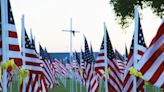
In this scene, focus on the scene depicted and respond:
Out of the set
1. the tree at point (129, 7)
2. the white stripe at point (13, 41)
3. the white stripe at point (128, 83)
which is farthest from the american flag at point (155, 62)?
the tree at point (129, 7)

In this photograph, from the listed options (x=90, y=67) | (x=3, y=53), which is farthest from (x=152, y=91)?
(x=3, y=53)

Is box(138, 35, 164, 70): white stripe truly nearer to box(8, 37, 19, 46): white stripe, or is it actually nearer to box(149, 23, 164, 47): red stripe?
box(149, 23, 164, 47): red stripe

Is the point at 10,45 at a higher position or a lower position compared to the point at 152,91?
higher

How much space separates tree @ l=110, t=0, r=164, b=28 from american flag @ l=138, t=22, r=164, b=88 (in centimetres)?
2117

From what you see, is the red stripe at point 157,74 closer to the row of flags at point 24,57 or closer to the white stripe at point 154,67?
the white stripe at point 154,67

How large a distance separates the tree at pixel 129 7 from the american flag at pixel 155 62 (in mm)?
21172

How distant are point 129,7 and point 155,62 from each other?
22.7m

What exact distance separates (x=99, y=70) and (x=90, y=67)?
3227 mm

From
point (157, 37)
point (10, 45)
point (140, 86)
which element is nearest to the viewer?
point (157, 37)

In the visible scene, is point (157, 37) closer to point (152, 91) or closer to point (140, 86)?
point (140, 86)

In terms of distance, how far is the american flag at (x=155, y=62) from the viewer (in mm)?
9141

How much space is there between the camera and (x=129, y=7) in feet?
104

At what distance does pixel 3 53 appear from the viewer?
9961mm

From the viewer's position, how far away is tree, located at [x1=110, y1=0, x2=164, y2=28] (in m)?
30.8
